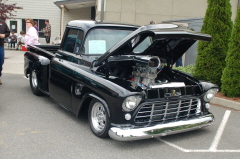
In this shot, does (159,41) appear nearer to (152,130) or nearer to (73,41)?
(152,130)

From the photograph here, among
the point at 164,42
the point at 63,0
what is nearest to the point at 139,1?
the point at 63,0

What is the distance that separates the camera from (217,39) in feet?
24.9

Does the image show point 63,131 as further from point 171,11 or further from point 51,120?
point 171,11

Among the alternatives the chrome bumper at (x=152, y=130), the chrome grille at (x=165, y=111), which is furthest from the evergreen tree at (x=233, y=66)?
the chrome bumper at (x=152, y=130)

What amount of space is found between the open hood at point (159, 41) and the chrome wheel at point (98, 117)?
0.68m

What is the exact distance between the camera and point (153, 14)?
16.7 m

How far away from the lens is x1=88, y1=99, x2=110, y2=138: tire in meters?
4.25

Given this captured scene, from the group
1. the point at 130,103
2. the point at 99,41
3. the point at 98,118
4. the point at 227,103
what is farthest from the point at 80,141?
the point at 227,103

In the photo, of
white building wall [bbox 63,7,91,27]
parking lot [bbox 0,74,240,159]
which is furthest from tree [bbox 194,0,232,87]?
white building wall [bbox 63,7,91,27]

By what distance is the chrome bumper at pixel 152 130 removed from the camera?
151 inches

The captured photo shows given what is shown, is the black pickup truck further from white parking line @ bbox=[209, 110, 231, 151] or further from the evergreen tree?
the evergreen tree

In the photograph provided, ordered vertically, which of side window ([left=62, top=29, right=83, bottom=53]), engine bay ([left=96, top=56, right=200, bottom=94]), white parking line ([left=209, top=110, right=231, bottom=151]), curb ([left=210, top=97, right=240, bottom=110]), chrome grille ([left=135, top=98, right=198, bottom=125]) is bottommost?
white parking line ([left=209, top=110, right=231, bottom=151])

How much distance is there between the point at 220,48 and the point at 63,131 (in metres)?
4.84

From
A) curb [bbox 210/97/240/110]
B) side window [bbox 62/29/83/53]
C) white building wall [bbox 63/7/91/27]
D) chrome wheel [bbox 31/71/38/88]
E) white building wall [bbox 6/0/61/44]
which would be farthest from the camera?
white building wall [bbox 6/0/61/44]
